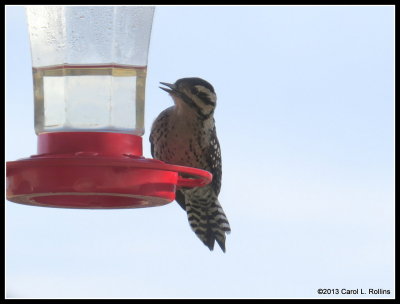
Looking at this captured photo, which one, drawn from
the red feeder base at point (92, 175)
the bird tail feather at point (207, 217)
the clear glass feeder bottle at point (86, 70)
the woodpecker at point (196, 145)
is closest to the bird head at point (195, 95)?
the woodpecker at point (196, 145)

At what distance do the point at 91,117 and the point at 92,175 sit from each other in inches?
30.9

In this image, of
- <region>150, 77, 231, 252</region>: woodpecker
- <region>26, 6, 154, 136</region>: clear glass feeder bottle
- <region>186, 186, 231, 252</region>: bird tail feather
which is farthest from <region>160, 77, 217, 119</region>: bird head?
<region>186, 186, 231, 252</region>: bird tail feather

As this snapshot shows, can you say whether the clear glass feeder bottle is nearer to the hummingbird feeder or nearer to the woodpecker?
the hummingbird feeder

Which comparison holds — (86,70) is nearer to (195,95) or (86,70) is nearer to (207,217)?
(195,95)

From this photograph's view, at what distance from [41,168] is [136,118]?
40.2 inches

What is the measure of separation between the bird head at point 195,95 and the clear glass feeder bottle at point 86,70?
150 cm

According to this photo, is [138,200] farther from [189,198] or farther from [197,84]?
[189,198]

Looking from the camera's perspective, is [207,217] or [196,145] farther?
[207,217]

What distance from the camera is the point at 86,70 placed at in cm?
531

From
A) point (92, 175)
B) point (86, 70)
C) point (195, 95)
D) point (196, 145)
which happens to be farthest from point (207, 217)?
point (92, 175)

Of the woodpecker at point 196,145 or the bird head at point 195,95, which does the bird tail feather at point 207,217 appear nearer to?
the woodpecker at point 196,145

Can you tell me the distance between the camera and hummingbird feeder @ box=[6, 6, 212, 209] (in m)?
4.51

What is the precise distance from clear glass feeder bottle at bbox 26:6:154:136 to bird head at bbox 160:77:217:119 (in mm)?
1504

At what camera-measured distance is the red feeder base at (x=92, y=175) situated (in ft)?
14.7
